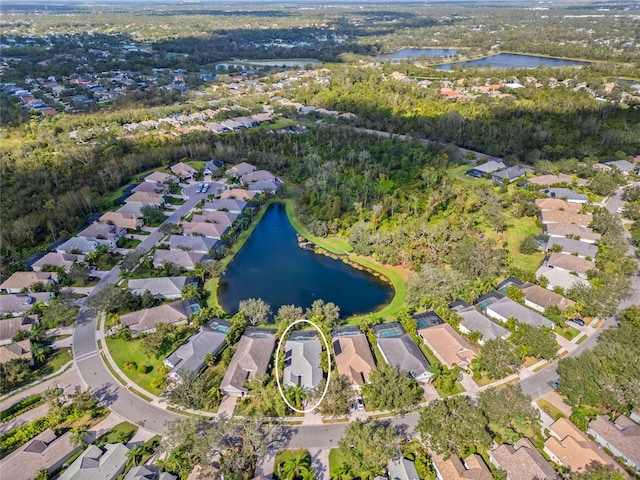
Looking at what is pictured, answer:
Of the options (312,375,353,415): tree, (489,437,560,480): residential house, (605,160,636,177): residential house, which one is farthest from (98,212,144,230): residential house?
(605,160,636,177): residential house

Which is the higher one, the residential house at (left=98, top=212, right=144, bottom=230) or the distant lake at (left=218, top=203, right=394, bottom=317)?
the residential house at (left=98, top=212, right=144, bottom=230)

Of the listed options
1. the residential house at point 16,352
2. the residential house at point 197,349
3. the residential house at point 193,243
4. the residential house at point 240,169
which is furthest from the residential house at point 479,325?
the residential house at point 240,169

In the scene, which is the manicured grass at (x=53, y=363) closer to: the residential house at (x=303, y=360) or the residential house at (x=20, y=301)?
the residential house at (x=20, y=301)

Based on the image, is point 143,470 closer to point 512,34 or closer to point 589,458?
point 589,458

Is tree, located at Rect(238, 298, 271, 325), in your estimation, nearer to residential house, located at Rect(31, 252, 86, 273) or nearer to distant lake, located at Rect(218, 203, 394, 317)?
distant lake, located at Rect(218, 203, 394, 317)

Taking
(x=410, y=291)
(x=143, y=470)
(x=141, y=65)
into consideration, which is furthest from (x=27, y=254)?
(x=141, y=65)

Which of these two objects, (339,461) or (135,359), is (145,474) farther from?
(339,461)

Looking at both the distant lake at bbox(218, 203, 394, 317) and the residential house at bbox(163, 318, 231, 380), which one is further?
the distant lake at bbox(218, 203, 394, 317)
